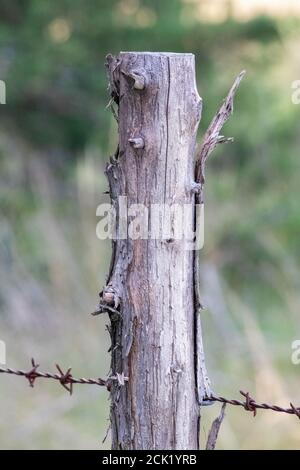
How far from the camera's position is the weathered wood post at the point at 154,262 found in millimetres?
1810

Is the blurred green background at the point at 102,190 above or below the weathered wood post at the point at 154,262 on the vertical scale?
above

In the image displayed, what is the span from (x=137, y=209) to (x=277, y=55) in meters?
5.55

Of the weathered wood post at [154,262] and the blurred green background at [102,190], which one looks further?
the blurred green background at [102,190]

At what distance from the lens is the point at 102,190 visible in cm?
654

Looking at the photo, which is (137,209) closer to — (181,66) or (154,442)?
(181,66)

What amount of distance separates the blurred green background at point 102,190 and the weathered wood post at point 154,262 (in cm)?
285
